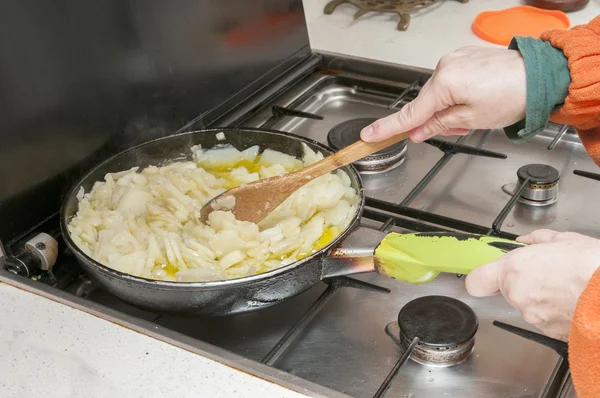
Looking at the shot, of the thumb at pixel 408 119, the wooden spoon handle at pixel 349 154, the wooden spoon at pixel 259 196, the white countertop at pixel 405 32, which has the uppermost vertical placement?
the thumb at pixel 408 119

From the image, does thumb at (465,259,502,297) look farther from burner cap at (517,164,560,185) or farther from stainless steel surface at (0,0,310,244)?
stainless steel surface at (0,0,310,244)

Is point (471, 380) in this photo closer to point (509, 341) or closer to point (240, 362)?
point (509, 341)

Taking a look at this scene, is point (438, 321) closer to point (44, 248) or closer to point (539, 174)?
point (539, 174)

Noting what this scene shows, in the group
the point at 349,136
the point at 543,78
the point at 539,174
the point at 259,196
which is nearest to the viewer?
the point at 543,78

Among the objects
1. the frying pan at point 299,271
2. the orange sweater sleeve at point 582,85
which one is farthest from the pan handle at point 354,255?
the orange sweater sleeve at point 582,85

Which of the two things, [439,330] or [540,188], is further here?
[540,188]

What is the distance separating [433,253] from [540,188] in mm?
404

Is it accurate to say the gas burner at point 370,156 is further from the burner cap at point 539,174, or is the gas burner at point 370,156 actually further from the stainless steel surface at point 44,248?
the stainless steel surface at point 44,248

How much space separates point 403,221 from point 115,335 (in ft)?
1.46

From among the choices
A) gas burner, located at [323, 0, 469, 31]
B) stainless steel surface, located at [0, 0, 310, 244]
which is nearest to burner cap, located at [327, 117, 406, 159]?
stainless steel surface, located at [0, 0, 310, 244]

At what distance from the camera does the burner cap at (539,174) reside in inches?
43.8

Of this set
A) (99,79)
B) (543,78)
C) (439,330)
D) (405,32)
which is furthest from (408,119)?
(405,32)

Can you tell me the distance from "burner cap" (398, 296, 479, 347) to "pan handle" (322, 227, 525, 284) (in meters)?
0.07

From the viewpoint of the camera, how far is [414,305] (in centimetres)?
89
